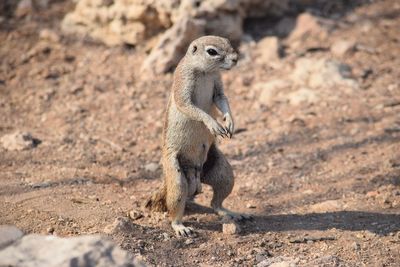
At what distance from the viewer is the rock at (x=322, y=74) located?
7407 mm

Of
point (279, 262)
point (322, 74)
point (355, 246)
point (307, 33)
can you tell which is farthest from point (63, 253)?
point (307, 33)

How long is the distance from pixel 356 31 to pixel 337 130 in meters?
2.45

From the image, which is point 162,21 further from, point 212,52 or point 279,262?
point 279,262

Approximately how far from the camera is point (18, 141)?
6277mm

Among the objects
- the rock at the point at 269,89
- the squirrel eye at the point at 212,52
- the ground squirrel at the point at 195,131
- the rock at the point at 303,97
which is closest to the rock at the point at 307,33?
the rock at the point at 269,89

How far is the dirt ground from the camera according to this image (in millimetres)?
4535

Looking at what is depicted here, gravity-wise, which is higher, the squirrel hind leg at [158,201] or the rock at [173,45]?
the rock at [173,45]

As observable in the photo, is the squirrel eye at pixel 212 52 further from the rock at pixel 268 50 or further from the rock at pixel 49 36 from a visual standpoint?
the rock at pixel 49 36

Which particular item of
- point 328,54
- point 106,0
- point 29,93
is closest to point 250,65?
point 328,54

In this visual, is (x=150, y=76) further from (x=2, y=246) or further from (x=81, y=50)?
(x=2, y=246)

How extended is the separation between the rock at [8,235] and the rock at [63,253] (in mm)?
44

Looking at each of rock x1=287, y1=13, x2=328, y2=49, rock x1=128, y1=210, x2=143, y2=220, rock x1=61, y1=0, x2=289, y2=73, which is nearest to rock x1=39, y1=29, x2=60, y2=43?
rock x1=61, y1=0, x2=289, y2=73

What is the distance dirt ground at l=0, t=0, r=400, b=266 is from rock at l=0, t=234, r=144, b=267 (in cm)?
131

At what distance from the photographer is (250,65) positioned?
26.0 ft
